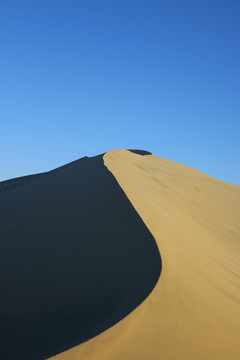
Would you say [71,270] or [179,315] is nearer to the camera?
[179,315]

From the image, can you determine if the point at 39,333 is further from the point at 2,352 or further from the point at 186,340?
the point at 186,340

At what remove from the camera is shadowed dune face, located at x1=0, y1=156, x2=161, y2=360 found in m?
4.02

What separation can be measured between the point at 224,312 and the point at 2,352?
7.95ft

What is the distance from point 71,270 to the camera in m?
5.29

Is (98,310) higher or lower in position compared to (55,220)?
lower

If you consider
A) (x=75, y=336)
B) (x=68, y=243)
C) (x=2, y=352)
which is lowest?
(x=2, y=352)

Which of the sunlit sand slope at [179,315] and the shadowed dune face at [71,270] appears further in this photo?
the shadowed dune face at [71,270]

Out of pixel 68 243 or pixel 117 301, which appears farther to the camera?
pixel 68 243

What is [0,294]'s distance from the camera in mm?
5051

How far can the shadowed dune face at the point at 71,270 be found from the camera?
4.02 metres

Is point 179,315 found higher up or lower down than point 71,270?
lower down

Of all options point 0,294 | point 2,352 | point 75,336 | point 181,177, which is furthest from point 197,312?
point 181,177

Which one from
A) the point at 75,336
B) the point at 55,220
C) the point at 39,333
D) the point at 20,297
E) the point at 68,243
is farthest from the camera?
the point at 55,220

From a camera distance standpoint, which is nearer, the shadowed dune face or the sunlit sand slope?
the sunlit sand slope
